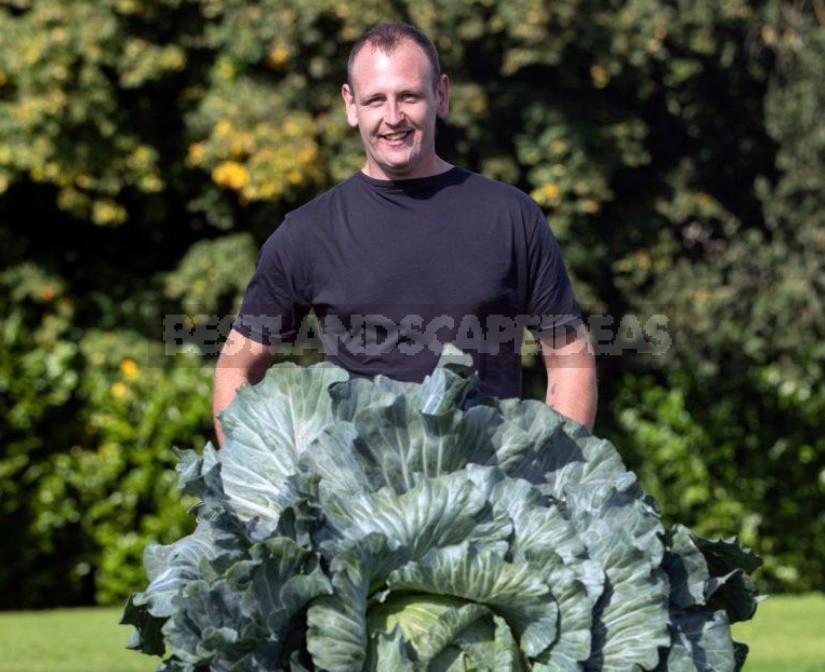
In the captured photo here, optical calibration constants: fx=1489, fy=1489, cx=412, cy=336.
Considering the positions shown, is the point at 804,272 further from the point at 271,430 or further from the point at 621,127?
the point at 271,430

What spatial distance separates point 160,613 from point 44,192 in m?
10.7

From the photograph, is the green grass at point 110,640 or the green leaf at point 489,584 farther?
the green grass at point 110,640

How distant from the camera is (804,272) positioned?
11688mm

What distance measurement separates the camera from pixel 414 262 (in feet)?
10.7

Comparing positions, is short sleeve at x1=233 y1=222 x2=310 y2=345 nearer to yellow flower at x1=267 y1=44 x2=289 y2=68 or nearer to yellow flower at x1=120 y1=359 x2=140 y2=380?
yellow flower at x1=267 y1=44 x2=289 y2=68

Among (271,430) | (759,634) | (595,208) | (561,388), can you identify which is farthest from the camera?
(595,208)

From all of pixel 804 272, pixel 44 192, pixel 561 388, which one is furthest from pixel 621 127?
pixel 561 388

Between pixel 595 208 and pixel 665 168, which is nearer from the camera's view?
pixel 595 208

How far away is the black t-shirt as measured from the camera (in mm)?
3236

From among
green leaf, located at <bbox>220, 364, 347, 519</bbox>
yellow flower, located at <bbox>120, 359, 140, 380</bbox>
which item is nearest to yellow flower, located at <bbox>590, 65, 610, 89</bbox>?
yellow flower, located at <bbox>120, 359, 140, 380</bbox>

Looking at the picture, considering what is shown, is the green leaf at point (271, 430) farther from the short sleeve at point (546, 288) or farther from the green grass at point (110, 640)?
the green grass at point (110, 640)

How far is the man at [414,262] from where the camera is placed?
10.6ft

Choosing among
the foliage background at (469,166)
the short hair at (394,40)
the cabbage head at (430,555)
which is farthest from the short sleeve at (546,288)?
the foliage background at (469,166)

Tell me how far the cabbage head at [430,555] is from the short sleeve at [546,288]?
62 cm
